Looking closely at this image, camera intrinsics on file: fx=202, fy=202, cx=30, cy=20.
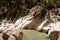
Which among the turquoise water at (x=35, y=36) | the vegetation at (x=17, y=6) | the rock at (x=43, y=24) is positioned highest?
the vegetation at (x=17, y=6)

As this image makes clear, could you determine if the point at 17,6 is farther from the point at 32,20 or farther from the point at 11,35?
the point at 11,35

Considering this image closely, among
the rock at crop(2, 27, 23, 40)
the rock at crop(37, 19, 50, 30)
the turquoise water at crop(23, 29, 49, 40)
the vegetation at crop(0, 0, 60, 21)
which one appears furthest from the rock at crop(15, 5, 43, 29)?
the rock at crop(2, 27, 23, 40)

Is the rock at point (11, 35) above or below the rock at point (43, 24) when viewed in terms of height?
above

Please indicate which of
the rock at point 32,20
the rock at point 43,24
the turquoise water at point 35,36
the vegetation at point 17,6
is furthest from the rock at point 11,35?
the vegetation at point 17,6

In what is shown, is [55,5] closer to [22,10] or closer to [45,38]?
[22,10]

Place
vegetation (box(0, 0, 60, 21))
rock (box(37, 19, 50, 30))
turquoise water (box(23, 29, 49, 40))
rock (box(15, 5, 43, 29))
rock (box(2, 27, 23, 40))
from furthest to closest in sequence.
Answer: vegetation (box(0, 0, 60, 21)), rock (box(15, 5, 43, 29)), rock (box(37, 19, 50, 30)), turquoise water (box(23, 29, 49, 40)), rock (box(2, 27, 23, 40))

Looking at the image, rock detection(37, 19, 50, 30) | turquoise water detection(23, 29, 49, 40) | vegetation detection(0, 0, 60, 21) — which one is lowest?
turquoise water detection(23, 29, 49, 40)

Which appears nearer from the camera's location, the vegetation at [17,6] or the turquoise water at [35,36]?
the turquoise water at [35,36]

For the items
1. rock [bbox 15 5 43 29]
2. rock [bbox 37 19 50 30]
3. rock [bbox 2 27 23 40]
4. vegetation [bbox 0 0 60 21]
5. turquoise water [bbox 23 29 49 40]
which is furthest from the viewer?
vegetation [bbox 0 0 60 21]

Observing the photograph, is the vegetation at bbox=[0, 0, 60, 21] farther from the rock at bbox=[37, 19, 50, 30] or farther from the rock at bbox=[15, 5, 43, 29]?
the rock at bbox=[37, 19, 50, 30]

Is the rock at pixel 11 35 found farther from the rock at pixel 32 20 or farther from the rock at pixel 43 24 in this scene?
the rock at pixel 32 20

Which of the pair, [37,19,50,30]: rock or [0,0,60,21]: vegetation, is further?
[0,0,60,21]: vegetation

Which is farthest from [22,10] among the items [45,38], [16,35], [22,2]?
[16,35]

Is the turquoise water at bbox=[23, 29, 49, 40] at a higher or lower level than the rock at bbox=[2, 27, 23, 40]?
lower
